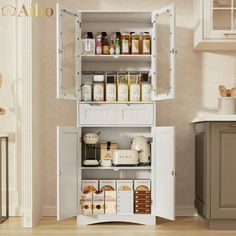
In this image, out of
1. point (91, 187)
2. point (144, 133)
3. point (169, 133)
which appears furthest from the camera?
point (144, 133)

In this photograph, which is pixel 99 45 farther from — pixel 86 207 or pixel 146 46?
pixel 86 207

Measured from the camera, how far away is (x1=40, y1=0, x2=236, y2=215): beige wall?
156 inches

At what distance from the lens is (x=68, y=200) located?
11.3ft

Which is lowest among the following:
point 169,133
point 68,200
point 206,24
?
point 68,200

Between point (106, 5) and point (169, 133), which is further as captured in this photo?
point (106, 5)

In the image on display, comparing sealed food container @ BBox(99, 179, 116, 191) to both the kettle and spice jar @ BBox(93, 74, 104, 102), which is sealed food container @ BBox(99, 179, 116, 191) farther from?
spice jar @ BBox(93, 74, 104, 102)

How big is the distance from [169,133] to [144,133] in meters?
0.55

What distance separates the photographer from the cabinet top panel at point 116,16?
3.59 metres

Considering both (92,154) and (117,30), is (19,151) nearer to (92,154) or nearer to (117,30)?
(92,154)

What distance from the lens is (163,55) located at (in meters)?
3.83

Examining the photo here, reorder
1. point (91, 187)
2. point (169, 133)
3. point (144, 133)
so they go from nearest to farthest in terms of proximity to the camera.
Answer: point (169, 133) → point (91, 187) → point (144, 133)

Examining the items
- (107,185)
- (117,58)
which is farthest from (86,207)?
(117,58)

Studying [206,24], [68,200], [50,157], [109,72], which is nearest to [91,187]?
[68,200]

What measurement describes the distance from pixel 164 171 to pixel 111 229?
0.64 metres
